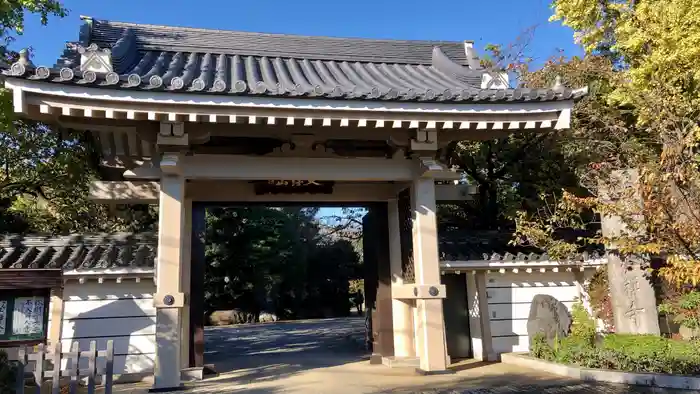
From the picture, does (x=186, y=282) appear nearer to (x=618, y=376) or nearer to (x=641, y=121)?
(x=618, y=376)

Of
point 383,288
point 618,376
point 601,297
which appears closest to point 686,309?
point 601,297

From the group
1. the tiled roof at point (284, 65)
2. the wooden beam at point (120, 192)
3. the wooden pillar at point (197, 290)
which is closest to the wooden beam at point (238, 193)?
the wooden beam at point (120, 192)

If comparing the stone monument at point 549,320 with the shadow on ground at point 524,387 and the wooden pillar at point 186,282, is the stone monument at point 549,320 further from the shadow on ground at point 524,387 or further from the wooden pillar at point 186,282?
the wooden pillar at point 186,282

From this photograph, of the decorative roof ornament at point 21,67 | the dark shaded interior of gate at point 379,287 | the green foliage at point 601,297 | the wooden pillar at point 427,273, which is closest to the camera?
the decorative roof ornament at point 21,67

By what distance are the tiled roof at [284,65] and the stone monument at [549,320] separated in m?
3.79

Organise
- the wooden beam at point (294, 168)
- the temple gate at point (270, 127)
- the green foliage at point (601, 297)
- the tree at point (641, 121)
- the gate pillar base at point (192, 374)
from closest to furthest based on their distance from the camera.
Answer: the tree at point (641, 121)
the temple gate at point (270, 127)
the wooden beam at point (294, 168)
the gate pillar base at point (192, 374)
the green foliage at point (601, 297)

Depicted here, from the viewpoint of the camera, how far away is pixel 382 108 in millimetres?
6672

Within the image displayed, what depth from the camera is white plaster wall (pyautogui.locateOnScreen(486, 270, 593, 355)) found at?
956cm

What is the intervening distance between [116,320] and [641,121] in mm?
A: 10735

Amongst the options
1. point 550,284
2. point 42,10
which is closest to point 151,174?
point 42,10

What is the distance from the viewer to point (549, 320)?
8.65 meters

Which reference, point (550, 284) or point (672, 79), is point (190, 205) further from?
point (672, 79)

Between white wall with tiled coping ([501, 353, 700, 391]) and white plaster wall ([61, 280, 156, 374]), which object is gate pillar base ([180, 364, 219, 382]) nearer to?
white plaster wall ([61, 280, 156, 374])

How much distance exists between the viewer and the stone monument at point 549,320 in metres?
8.55
